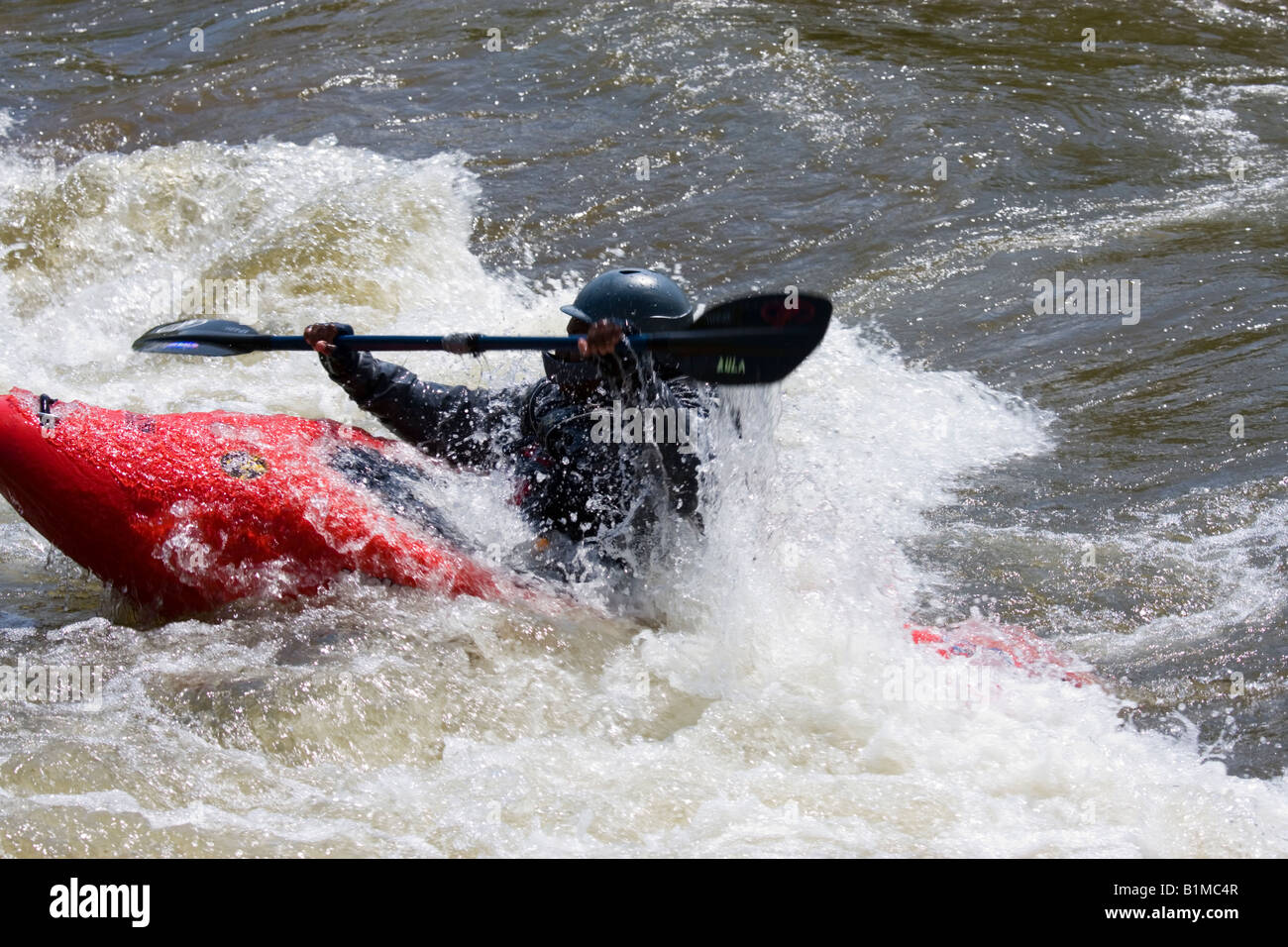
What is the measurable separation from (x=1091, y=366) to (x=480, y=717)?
3.68 metres

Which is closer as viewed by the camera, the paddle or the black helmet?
the paddle

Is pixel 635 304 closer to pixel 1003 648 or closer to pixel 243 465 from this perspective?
pixel 243 465

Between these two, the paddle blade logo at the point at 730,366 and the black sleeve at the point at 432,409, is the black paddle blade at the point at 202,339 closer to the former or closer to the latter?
the black sleeve at the point at 432,409

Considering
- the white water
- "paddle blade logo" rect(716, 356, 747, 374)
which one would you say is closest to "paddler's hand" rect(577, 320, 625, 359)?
"paddle blade logo" rect(716, 356, 747, 374)

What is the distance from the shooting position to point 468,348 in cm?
393

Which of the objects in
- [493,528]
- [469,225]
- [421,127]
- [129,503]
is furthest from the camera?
[421,127]

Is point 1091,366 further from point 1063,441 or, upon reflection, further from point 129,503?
point 129,503

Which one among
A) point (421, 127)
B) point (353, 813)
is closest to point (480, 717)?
point (353, 813)

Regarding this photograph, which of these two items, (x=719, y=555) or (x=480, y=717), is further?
(x=719, y=555)

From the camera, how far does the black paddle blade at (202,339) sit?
4.48 meters

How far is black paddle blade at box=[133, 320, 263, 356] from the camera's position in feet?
14.7

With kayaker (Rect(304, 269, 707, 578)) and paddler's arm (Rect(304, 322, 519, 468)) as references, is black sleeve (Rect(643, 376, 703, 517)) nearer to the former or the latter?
kayaker (Rect(304, 269, 707, 578))

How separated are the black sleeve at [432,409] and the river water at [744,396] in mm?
240

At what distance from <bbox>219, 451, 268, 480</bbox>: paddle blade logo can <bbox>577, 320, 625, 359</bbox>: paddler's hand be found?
39.6 inches
